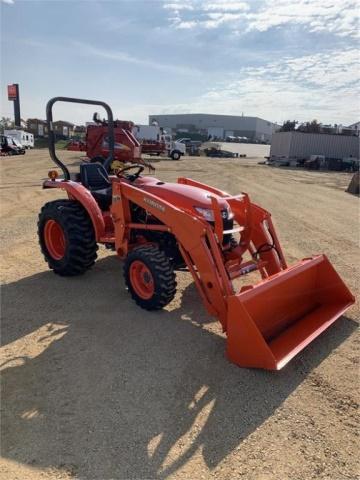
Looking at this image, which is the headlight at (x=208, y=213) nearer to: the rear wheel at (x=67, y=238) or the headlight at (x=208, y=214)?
the headlight at (x=208, y=214)

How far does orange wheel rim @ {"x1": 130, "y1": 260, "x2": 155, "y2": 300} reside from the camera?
3.85m

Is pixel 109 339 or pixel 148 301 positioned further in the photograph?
pixel 148 301

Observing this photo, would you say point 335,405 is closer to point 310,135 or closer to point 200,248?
point 200,248

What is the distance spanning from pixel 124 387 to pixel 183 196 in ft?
6.15

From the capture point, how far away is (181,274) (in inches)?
199

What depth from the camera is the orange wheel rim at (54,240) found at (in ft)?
16.2

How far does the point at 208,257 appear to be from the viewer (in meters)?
3.26

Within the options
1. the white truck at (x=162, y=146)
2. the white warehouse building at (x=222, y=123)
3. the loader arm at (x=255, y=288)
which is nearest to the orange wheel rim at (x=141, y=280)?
the loader arm at (x=255, y=288)

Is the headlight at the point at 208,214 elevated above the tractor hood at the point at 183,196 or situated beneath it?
situated beneath

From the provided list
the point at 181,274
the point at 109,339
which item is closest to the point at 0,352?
the point at 109,339

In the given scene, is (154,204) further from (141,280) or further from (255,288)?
(255,288)

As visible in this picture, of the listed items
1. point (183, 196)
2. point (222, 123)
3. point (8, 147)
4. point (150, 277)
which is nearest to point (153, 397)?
point (150, 277)

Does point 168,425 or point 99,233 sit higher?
point 99,233

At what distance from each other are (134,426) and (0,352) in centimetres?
141
